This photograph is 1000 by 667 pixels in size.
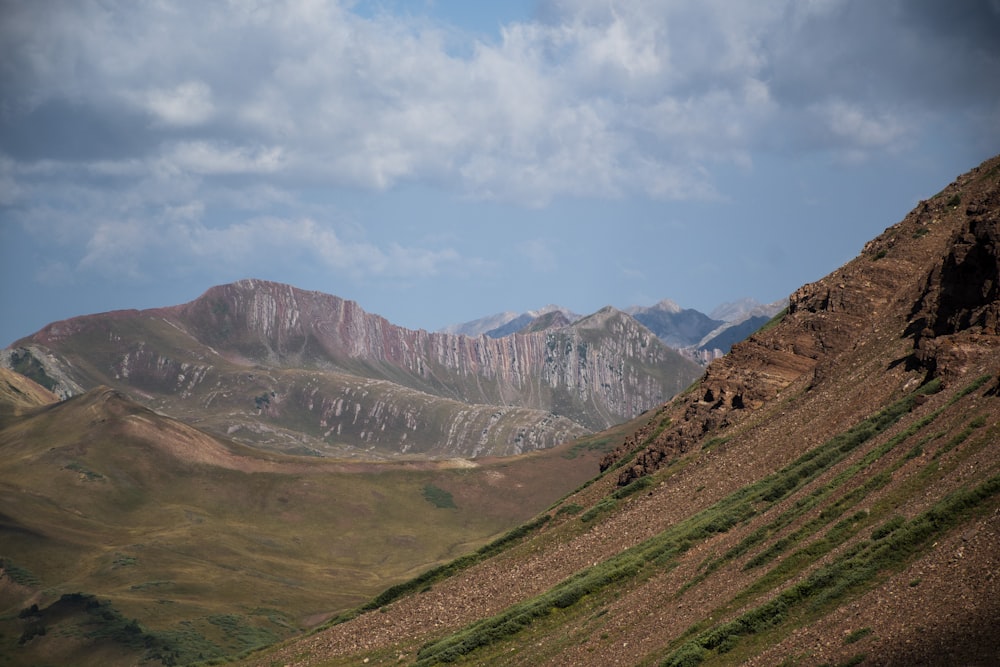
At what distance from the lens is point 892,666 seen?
2431 cm

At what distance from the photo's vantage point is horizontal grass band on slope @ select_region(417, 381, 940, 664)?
48500 millimetres

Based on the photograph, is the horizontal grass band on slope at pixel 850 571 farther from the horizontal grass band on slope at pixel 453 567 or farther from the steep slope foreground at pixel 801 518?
the horizontal grass band on slope at pixel 453 567

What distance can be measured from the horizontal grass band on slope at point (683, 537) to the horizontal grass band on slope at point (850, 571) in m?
15.5

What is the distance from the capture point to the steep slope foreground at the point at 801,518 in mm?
28453

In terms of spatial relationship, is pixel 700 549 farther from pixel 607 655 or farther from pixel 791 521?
pixel 607 655

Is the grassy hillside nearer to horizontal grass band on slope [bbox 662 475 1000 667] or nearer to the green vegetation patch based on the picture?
the green vegetation patch

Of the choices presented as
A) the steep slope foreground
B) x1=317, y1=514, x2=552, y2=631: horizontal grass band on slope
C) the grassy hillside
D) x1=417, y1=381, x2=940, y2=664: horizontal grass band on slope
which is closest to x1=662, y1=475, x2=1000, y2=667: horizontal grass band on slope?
the steep slope foreground

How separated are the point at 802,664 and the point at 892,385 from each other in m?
30.8

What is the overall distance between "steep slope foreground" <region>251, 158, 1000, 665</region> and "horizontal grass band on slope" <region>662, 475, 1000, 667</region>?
0.07 meters

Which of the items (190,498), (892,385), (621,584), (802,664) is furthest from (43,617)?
(802,664)

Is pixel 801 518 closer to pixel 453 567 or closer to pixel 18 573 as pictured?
pixel 453 567

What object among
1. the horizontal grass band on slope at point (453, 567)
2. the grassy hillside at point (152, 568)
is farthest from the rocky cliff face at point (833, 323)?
the grassy hillside at point (152, 568)

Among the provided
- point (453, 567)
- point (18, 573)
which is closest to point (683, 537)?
point (453, 567)

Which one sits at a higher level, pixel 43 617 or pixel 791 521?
pixel 791 521
